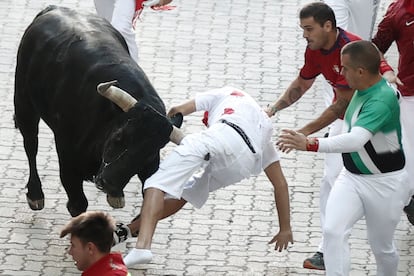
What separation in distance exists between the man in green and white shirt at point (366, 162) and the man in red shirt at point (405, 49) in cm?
151

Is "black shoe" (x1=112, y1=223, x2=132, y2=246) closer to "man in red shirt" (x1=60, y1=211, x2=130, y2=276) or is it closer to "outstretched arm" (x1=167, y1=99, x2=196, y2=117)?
"outstretched arm" (x1=167, y1=99, x2=196, y2=117)

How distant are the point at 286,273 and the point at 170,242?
Answer: 1.06 m

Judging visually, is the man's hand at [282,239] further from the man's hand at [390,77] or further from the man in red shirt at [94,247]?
the man in red shirt at [94,247]

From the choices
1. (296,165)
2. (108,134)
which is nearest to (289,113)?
(296,165)

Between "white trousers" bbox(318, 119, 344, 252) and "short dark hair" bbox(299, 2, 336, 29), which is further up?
"short dark hair" bbox(299, 2, 336, 29)

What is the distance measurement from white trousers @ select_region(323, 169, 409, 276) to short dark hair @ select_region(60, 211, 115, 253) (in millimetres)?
2238

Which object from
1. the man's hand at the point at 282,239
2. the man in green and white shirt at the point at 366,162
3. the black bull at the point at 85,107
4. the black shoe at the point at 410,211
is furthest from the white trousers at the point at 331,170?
the black bull at the point at 85,107

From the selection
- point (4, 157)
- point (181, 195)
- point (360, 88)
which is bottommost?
point (4, 157)

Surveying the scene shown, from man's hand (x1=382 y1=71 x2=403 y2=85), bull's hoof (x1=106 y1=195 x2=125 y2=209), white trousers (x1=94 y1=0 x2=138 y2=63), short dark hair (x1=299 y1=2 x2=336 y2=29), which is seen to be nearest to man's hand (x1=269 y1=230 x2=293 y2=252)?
bull's hoof (x1=106 y1=195 x2=125 y2=209)

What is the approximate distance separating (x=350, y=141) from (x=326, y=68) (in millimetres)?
1439

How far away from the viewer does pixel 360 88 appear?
851cm

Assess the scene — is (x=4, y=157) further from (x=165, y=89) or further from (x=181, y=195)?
(x=181, y=195)

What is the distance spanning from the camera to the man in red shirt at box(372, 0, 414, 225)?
10094mm

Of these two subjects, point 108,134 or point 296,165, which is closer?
point 108,134
